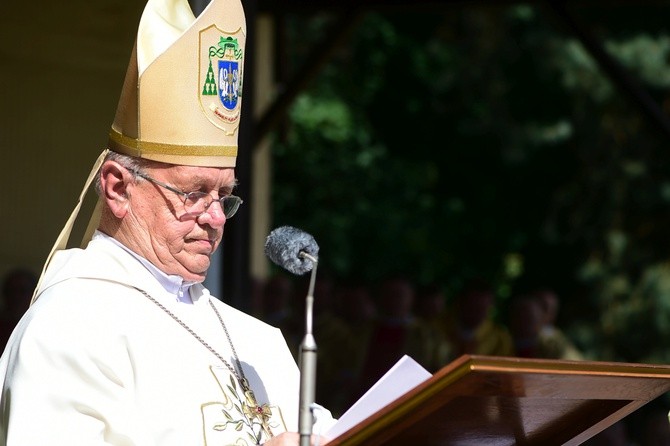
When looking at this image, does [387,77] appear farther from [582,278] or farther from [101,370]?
[101,370]

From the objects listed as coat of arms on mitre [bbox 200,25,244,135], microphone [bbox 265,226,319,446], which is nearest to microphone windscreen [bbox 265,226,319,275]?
microphone [bbox 265,226,319,446]

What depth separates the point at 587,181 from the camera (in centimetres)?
1833

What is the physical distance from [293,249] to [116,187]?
582mm

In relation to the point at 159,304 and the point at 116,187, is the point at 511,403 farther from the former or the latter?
the point at 116,187

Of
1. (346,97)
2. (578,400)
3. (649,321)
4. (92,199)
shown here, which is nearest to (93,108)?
(92,199)

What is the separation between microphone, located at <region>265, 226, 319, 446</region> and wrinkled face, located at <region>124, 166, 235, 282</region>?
32cm

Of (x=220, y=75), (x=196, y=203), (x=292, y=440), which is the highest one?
(x=220, y=75)

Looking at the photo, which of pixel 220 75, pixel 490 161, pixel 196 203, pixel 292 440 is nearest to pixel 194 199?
pixel 196 203

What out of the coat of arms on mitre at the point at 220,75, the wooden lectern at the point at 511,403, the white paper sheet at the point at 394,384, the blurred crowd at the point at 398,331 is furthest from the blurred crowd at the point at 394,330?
the white paper sheet at the point at 394,384

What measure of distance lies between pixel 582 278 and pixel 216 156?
15167 mm

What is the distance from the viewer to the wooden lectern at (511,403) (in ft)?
8.75

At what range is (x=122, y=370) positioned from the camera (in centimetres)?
314

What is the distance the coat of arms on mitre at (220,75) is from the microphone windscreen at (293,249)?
580mm

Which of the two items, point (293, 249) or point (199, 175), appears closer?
point (293, 249)
